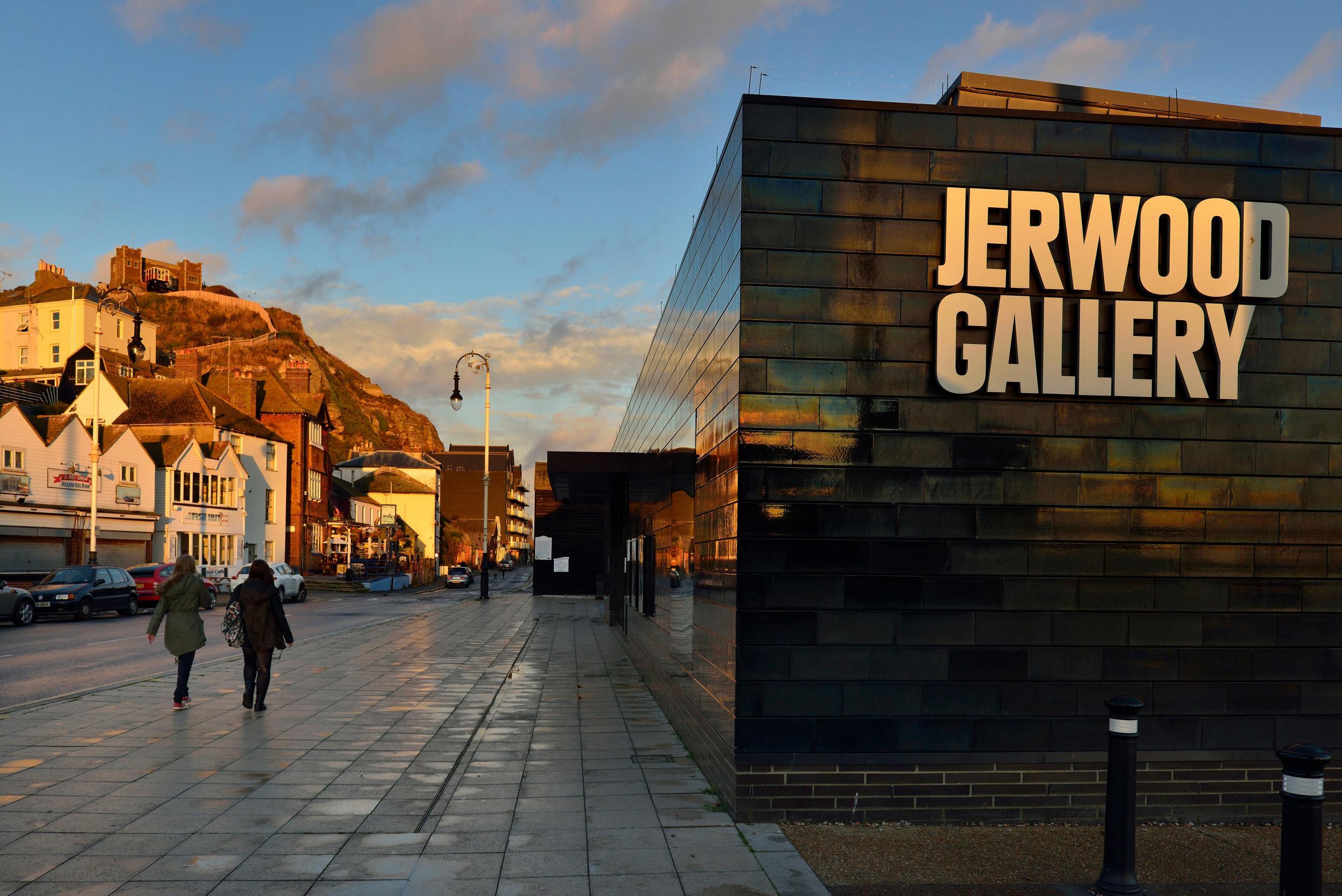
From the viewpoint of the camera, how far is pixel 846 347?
23.2ft

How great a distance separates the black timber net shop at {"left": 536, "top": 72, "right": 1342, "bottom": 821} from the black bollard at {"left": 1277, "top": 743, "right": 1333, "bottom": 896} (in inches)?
100

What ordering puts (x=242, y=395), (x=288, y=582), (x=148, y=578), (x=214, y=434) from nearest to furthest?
1. (x=148, y=578)
2. (x=288, y=582)
3. (x=214, y=434)
4. (x=242, y=395)

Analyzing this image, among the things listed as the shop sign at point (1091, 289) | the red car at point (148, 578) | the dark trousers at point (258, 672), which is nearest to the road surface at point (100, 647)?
the red car at point (148, 578)

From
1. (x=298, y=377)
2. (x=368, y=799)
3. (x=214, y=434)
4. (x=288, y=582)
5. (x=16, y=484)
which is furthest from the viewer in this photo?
(x=298, y=377)

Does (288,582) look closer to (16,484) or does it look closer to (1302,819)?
(16,484)

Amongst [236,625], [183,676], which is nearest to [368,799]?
[236,625]

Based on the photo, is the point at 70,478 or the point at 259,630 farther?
the point at 70,478

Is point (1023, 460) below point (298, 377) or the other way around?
below

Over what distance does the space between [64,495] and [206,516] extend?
33.2 ft

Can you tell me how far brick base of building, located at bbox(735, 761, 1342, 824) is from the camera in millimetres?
6883

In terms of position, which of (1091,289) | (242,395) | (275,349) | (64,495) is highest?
(275,349)

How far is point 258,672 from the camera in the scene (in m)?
11.9

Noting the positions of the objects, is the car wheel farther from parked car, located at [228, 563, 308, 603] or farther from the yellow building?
the yellow building

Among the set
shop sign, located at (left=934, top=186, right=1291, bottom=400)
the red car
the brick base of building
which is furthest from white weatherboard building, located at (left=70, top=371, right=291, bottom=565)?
shop sign, located at (left=934, top=186, right=1291, bottom=400)
